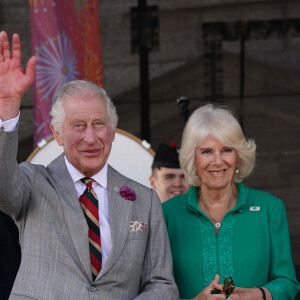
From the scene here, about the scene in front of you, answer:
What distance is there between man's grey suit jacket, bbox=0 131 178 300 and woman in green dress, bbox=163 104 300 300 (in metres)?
0.33

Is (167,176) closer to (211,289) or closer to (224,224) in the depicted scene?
(224,224)

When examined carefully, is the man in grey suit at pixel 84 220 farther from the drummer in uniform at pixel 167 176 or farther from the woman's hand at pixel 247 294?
the drummer in uniform at pixel 167 176

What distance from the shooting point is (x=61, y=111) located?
272cm

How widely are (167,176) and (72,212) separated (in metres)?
1.58

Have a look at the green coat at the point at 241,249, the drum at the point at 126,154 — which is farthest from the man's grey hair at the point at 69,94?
the drum at the point at 126,154

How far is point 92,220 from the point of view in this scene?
2.70 m

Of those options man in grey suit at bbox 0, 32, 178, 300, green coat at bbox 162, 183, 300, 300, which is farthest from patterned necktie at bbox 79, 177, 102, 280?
green coat at bbox 162, 183, 300, 300

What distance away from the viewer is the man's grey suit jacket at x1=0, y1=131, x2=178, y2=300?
102 inches

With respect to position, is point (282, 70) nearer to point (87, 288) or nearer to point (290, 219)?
point (290, 219)

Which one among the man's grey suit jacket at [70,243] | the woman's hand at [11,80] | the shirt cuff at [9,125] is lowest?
the man's grey suit jacket at [70,243]

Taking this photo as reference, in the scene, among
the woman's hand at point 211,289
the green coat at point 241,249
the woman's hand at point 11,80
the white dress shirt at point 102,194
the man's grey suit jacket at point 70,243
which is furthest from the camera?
the green coat at point 241,249

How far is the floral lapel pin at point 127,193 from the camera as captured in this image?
2801 mm

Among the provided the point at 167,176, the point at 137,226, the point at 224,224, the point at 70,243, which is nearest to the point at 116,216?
the point at 137,226

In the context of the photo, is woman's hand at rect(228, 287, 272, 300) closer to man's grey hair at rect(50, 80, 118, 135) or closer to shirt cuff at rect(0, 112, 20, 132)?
man's grey hair at rect(50, 80, 118, 135)
